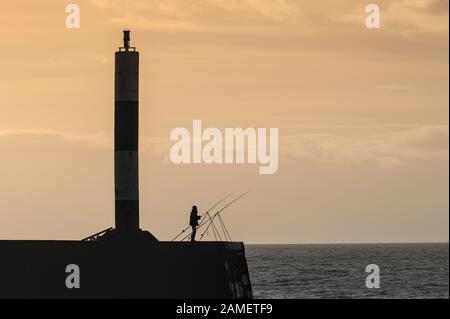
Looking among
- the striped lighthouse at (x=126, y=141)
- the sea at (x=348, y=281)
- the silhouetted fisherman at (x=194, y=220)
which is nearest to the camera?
the silhouetted fisherman at (x=194, y=220)

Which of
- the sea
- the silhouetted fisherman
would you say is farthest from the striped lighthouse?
the sea

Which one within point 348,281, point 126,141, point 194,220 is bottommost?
point 348,281

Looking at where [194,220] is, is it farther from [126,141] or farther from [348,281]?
[348,281]

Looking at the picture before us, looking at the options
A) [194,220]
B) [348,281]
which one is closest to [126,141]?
[194,220]

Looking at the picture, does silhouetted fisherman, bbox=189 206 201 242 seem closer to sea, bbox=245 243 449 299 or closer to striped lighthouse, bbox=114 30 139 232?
striped lighthouse, bbox=114 30 139 232

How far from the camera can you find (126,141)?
5497 cm

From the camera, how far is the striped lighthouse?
54.8 metres

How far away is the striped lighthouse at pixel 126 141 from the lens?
54844 mm

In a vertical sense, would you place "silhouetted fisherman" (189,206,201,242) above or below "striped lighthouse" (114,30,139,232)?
below

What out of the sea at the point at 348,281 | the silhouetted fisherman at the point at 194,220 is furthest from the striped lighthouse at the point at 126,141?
the sea at the point at 348,281

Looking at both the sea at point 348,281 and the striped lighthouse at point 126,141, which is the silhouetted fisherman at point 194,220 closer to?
the striped lighthouse at point 126,141
